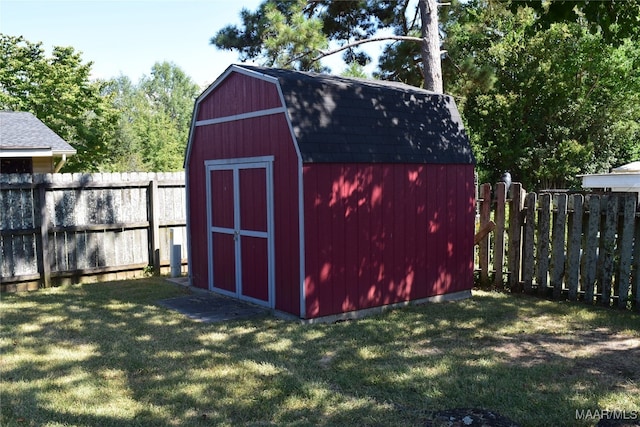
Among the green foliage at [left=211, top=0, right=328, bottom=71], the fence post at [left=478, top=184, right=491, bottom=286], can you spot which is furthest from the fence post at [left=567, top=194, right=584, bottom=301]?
the green foliage at [left=211, top=0, right=328, bottom=71]

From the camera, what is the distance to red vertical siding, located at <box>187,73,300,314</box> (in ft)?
23.2

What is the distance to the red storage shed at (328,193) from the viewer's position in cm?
696

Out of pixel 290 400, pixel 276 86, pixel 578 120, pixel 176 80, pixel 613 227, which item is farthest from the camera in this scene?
pixel 176 80

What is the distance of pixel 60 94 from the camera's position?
25906 mm

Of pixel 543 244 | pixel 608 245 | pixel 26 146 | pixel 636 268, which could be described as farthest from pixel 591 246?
pixel 26 146

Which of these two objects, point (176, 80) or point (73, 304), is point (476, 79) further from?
point (176, 80)

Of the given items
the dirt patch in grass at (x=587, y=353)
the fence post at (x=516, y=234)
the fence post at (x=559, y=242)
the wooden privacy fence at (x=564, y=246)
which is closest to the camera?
the dirt patch in grass at (x=587, y=353)

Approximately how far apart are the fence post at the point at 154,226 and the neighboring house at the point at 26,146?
671 cm

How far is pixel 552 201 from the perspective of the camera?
8.58 meters

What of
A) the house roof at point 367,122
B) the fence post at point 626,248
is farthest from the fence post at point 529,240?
the fence post at point 626,248

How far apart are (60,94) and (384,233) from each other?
23.3 metres

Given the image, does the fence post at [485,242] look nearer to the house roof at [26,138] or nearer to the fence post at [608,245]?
the fence post at [608,245]

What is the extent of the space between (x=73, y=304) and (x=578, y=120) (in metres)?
23.7

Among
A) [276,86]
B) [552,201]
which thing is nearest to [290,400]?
[276,86]
